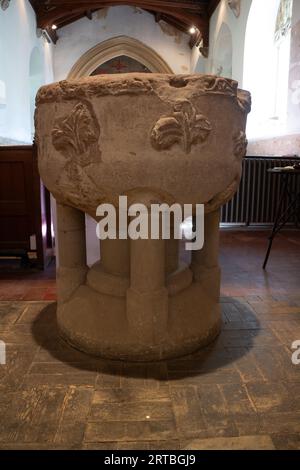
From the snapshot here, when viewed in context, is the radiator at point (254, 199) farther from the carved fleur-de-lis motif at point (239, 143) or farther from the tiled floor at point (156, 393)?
the carved fleur-de-lis motif at point (239, 143)

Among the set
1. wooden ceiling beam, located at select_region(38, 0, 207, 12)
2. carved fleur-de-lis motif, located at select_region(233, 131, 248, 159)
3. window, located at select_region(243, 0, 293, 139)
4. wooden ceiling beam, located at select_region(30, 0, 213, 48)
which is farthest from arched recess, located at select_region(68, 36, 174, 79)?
carved fleur-de-lis motif, located at select_region(233, 131, 248, 159)

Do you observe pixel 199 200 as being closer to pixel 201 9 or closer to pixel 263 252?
pixel 263 252

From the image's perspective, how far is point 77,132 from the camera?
149 centimetres

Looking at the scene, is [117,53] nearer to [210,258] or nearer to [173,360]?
[210,258]

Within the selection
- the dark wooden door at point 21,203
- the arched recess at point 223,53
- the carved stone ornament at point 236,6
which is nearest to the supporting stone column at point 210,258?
the dark wooden door at point 21,203

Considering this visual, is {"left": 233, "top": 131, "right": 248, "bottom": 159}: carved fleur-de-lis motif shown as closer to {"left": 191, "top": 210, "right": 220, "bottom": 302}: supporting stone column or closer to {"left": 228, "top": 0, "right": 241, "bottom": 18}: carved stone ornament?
{"left": 191, "top": 210, "right": 220, "bottom": 302}: supporting stone column

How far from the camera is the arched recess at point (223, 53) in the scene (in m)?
7.38

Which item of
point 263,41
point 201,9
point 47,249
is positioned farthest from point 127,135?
point 201,9

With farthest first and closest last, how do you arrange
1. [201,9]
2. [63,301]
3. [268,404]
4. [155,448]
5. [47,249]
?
[201,9] → [47,249] → [63,301] → [268,404] → [155,448]

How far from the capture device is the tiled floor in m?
1.19

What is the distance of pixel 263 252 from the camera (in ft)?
12.3

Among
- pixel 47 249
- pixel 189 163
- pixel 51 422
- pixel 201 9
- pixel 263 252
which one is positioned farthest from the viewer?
pixel 201 9

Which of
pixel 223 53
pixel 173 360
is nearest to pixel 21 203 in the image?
pixel 173 360

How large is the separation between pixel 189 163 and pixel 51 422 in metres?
1.07
